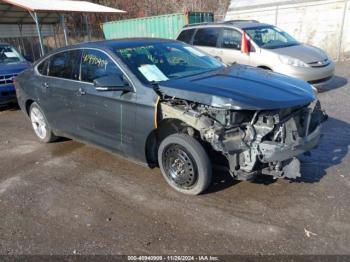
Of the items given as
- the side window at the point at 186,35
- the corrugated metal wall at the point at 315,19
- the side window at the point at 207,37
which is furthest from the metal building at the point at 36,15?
the corrugated metal wall at the point at 315,19

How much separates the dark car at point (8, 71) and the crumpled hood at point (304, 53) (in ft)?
22.0

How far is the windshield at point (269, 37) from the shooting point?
30.3ft

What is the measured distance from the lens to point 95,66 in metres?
4.87

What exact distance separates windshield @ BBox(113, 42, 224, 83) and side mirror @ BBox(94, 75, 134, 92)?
0.20 meters

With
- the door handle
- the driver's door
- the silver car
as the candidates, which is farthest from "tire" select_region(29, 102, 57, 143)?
the silver car

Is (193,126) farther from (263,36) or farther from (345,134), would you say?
(263,36)

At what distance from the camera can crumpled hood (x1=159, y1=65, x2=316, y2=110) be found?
3666mm

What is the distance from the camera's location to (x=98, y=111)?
484cm

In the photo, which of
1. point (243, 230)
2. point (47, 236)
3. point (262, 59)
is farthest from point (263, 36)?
point (47, 236)

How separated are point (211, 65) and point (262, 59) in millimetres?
4256

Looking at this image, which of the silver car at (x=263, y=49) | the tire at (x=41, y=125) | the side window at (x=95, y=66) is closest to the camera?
the side window at (x=95, y=66)

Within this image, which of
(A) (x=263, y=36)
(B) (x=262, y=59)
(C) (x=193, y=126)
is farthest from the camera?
(A) (x=263, y=36)

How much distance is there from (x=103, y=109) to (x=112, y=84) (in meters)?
0.59

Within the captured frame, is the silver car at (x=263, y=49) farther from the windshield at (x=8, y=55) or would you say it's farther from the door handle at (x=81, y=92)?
the door handle at (x=81, y=92)
